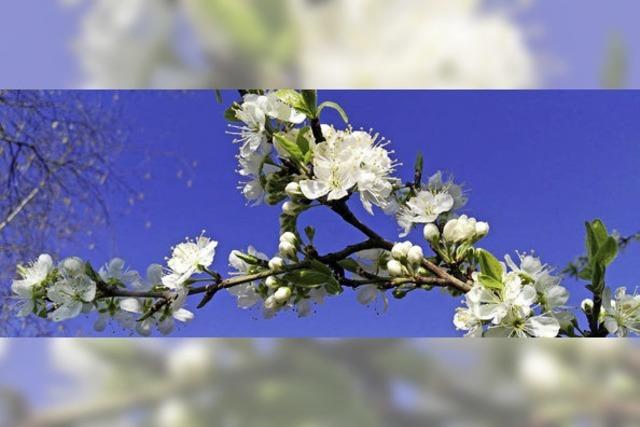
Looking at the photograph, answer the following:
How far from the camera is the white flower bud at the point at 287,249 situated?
1.50ft

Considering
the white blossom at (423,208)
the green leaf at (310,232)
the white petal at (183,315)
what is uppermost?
the white blossom at (423,208)

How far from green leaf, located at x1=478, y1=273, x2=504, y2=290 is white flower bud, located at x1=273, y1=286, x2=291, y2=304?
0.13 metres

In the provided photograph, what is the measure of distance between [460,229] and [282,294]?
130mm

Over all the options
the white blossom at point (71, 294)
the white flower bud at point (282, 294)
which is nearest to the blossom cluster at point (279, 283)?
the white flower bud at point (282, 294)

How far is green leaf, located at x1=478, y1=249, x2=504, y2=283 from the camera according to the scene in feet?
1.39

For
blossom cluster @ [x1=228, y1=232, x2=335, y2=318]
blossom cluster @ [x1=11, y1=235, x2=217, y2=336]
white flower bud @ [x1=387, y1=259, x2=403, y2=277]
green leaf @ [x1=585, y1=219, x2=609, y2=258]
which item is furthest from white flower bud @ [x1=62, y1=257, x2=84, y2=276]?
green leaf @ [x1=585, y1=219, x2=609, y2=258]

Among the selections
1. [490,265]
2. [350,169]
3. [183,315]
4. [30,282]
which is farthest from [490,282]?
[30,282]

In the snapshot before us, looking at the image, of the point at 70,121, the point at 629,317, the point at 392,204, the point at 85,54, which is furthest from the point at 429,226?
the point at 70,121

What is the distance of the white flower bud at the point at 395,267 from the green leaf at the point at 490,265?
0.05m

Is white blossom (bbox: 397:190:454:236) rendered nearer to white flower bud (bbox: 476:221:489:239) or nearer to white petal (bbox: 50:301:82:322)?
white flower bud (bbox: 476:221:489:239)

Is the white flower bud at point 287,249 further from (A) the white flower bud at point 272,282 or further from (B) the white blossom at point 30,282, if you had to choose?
(B) the white blossom at point 30,282

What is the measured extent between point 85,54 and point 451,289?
1.39 feet

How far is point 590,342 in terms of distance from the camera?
0.42 m

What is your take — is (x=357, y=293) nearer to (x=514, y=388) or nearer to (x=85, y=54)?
(x=514, y=388)
